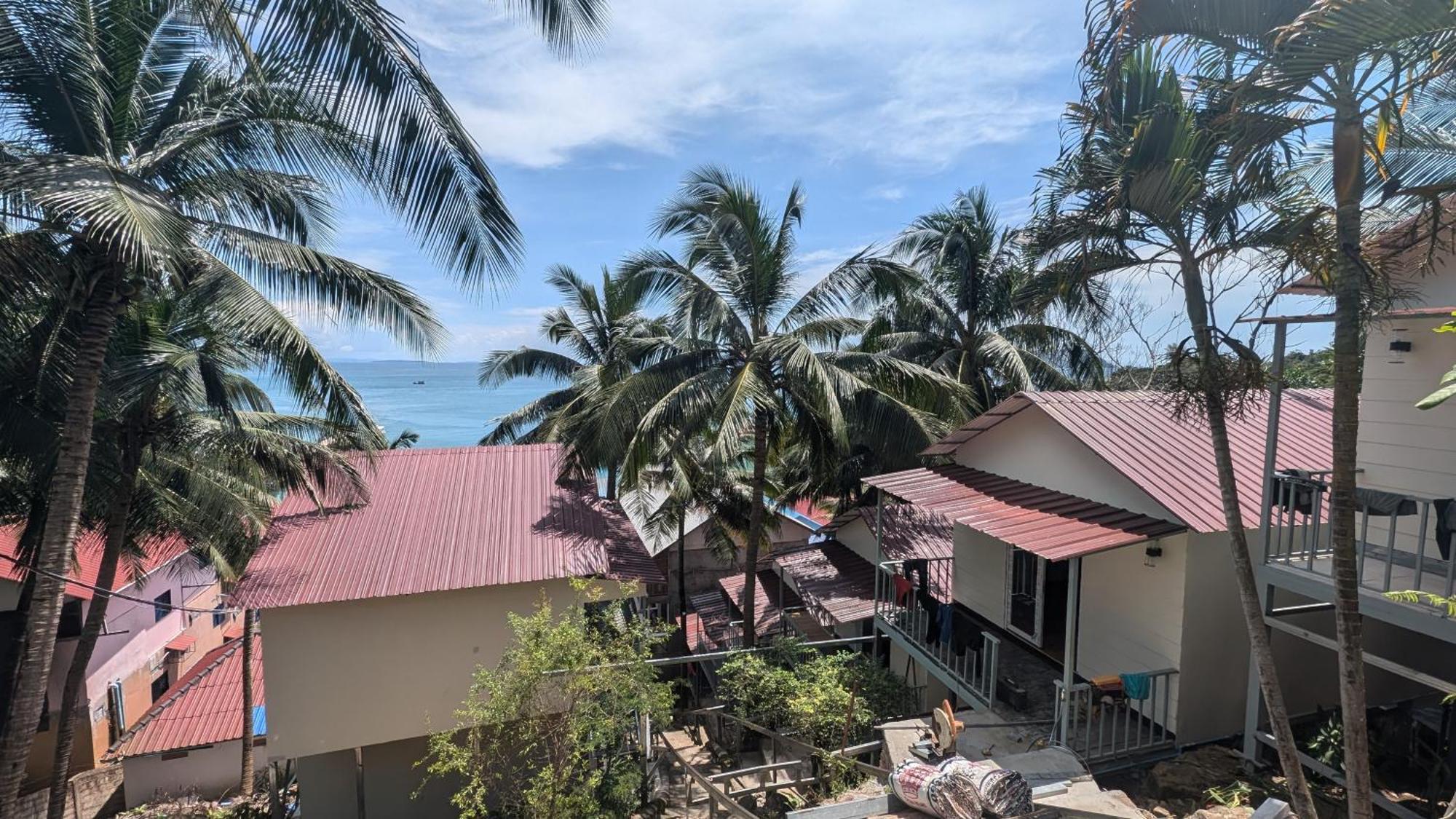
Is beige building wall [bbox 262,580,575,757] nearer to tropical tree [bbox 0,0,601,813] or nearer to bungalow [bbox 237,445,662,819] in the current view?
bungalow [bbox 237,445,662,819]

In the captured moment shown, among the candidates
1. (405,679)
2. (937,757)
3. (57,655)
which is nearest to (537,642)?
(405,679)

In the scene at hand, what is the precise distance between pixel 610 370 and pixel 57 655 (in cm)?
1450

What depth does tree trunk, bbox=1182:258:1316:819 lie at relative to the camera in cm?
535

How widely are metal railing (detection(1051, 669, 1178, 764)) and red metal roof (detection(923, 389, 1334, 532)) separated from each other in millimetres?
2130

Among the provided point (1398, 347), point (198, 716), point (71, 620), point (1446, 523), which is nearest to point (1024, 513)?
point (1446, 523)

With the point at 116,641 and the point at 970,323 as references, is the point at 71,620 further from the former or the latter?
the point at 970,323

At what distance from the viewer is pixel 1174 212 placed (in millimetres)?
5043

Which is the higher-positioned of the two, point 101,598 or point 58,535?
point 58,535

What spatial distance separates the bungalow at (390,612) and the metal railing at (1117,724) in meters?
6.19

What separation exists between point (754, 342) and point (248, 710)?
1407cm

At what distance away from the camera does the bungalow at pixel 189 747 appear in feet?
50.9

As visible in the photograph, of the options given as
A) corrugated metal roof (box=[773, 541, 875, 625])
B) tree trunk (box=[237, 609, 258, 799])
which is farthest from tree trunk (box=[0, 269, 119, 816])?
corrugated metal roof (box=[773, 541, 875, 625])

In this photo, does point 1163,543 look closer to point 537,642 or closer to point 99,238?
point 537,642

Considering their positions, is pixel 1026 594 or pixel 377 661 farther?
pixel 1026 594
